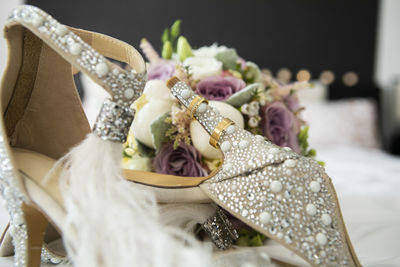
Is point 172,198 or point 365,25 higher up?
point 365,25

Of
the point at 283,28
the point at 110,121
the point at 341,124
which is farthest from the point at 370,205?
the point at 283,28

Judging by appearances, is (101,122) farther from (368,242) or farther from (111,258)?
(368,242)

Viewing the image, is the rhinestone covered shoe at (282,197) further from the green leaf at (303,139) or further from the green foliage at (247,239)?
the green leaf at (303,139)

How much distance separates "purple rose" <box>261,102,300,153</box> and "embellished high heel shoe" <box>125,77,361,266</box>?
0.18 metres

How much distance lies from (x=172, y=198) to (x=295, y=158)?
0.54ft

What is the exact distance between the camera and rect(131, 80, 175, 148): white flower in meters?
0.51

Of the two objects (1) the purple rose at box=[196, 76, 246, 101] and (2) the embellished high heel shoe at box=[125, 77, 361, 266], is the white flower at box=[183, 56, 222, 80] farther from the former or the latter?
(2) the embellished high heel shoe at box=[125, 77, 361, 266]

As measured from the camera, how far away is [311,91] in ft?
7.20

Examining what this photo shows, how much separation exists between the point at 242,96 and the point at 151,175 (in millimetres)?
224

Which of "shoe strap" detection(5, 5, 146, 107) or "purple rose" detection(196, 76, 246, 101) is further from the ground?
"shoe strap" detection(5, 5, 146, 107)

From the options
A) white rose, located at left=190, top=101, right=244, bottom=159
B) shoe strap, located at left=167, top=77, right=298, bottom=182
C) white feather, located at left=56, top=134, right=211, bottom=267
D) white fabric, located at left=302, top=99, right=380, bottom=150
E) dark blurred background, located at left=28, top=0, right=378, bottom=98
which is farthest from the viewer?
dark blurred background, located at left=28, top=0, right=378, bottom=98

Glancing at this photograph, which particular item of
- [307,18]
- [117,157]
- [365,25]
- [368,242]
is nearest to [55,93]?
[117,157]

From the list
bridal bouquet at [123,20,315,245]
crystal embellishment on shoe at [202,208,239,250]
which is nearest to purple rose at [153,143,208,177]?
bridal bouquet at [123,20,315,245]

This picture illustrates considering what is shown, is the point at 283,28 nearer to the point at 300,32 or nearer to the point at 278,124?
the point at 300,32
